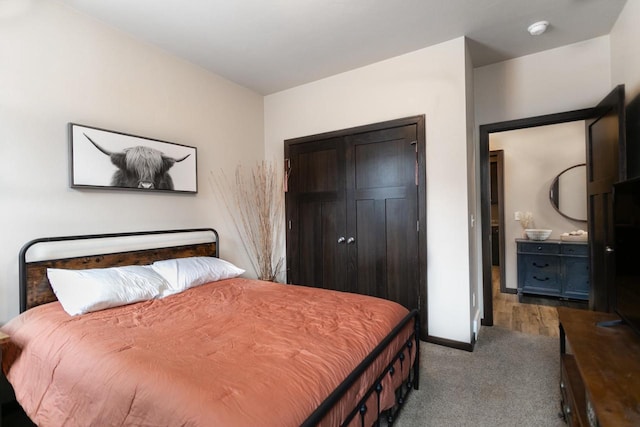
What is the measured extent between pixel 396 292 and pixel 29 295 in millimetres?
2767

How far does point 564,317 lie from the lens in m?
1.73

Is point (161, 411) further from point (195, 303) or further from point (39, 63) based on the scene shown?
point (39, 63)

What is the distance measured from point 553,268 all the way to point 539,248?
0.97 ft

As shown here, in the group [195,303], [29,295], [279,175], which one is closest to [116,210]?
[29,295]

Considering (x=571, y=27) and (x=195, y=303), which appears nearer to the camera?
(x=195, y=303)

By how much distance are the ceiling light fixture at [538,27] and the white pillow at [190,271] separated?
3.22m

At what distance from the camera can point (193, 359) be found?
1197mm

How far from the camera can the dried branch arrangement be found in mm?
3389

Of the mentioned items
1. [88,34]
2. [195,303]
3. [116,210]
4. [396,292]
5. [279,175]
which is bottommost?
[396,292]

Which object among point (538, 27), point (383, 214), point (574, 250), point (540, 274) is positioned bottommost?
point (540, 274)

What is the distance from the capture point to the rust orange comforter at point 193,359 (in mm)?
965

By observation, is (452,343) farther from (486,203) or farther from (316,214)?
(316,214)

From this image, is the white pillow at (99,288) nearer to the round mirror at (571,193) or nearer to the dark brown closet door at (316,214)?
the dark brown closet door at (316,214)

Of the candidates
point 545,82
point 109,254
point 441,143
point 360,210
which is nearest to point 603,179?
point 545,82
